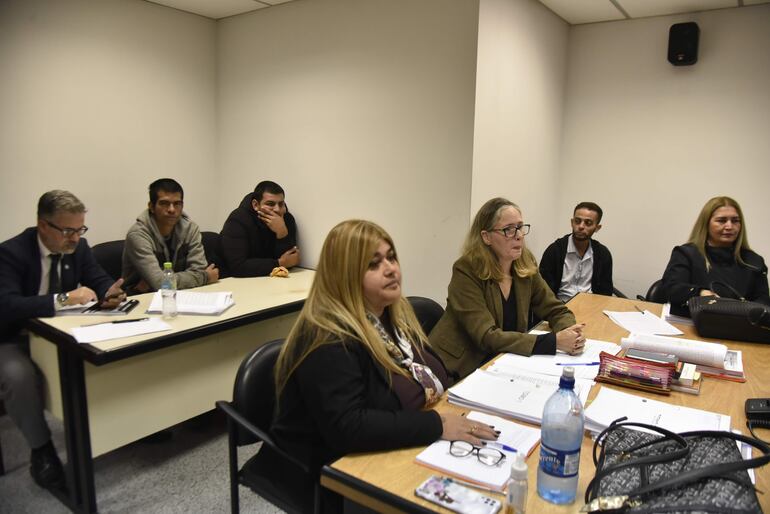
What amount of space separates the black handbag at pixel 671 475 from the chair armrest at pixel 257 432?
748 mm

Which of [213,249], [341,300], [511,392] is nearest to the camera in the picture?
[341,300]

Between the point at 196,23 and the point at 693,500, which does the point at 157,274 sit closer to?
the point at 196,23

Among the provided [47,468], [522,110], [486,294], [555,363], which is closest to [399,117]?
[522,110]

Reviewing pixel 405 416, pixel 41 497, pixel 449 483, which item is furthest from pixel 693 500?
pixel 41 497

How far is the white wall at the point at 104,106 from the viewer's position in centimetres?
321

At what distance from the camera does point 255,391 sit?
1650 mm

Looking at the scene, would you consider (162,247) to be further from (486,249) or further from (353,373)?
(353,373)

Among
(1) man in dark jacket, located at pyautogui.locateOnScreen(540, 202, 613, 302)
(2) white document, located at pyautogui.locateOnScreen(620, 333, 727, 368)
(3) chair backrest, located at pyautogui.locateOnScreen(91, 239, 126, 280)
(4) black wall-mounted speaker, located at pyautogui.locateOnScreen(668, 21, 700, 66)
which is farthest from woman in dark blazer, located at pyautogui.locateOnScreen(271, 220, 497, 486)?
(4) black wall-mounted speaker, located at pyautogui.locateOnScreen(668, 21, 700, 66)

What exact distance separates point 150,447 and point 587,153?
361 cm

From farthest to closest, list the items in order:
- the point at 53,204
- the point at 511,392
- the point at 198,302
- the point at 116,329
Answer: the point at 198,302 < the point at 53,204 < the point at 116,329 < the point at 511,392

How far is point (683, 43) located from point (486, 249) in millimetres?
2509

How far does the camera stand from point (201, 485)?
7.66 feet

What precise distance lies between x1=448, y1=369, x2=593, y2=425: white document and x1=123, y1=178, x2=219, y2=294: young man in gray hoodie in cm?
201

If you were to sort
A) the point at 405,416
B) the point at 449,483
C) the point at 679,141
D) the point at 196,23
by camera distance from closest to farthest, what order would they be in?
the point at 449,483 → the point at 405,416 → the point at 679,141 → the point at 196,23
